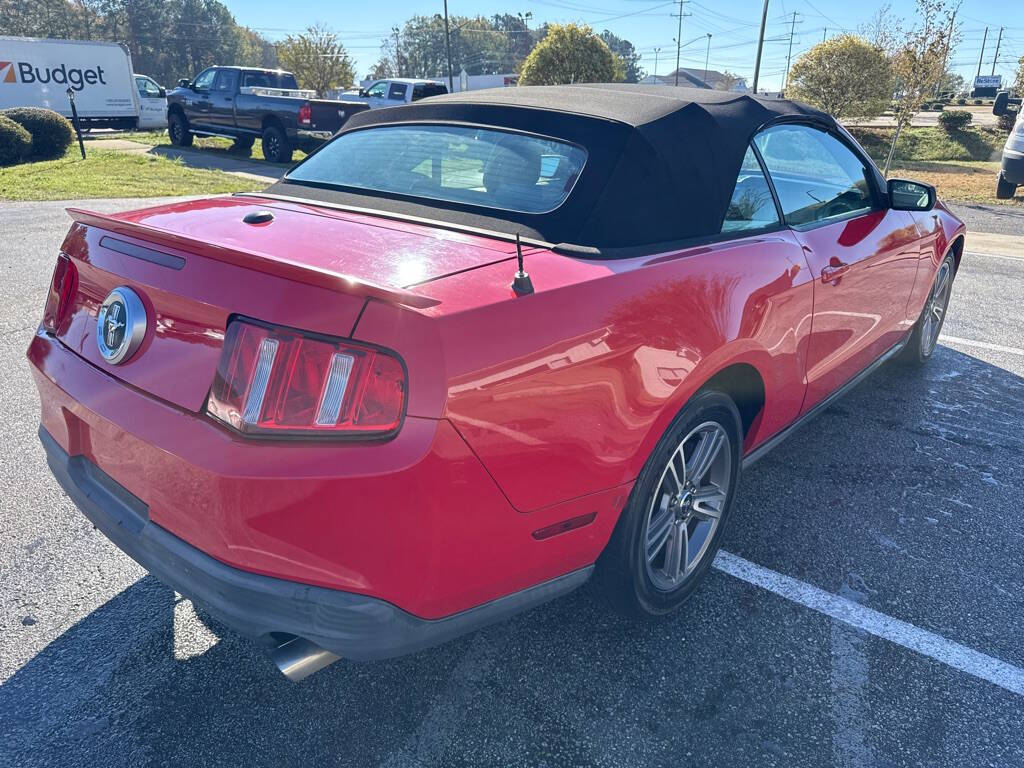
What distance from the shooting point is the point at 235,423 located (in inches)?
65.8

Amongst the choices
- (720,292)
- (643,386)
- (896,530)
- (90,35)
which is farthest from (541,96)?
(90,35)

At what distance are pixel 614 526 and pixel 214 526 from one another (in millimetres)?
1074

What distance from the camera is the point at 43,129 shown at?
55.5 feet

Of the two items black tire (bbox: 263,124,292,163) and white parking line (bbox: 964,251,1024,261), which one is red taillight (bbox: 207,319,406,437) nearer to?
white parking line (bbox: 964,251,1024,261)

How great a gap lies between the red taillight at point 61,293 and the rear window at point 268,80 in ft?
60.5

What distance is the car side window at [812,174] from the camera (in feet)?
10.0

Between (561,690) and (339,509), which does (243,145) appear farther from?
(339,509)

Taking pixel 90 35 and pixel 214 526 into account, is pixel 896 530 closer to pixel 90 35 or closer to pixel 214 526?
pixel 214 526

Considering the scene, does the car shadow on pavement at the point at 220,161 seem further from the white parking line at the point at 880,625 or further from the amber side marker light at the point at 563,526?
the amber side marker light at the point at 563,526

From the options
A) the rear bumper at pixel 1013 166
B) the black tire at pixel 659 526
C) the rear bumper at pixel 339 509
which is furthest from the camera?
the rear bumper at pixel 1013 166

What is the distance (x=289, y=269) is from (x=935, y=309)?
468 centimetres

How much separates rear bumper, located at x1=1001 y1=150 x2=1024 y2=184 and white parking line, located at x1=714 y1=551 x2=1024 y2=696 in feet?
44.2

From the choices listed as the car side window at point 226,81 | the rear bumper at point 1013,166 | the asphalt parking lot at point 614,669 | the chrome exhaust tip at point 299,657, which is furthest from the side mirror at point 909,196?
the car side window at point 226,81

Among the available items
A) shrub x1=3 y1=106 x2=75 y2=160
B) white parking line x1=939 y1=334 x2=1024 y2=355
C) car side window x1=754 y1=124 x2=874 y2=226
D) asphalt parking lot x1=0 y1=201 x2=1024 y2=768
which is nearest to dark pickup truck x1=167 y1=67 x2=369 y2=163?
shrub x1=3 y1=106 x2=75 y2=160
